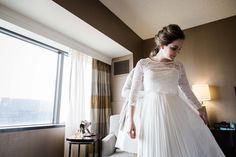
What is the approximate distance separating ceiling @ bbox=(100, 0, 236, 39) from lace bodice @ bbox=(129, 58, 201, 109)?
152cm

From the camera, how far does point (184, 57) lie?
3.01 m

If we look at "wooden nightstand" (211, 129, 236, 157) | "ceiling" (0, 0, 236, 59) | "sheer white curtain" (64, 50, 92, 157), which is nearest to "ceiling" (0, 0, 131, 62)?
"ceiling" (0, 0, 236, 59)

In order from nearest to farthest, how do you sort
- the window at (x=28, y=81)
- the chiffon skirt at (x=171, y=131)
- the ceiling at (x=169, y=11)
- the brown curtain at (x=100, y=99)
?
the chiffon skirt at (x=171, y=131), the window at (x=28, y=81), the ceiling at (x=169, y=11), the brown curtain at (x=100, y=99)

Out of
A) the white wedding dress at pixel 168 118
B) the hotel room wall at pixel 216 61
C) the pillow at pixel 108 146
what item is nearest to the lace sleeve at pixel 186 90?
the white wedding dress at pixel 168 118

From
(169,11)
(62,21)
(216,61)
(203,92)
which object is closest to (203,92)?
(203,92)

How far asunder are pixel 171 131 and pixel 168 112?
0.41 feet

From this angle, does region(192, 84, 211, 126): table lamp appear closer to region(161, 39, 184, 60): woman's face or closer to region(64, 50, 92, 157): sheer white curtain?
region(161, 39, 184, 60): woman's face

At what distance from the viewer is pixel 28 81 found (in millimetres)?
2271

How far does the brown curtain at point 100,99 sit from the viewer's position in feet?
9.20

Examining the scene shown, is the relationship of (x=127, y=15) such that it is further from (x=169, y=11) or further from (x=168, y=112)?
(x=168, y=112)

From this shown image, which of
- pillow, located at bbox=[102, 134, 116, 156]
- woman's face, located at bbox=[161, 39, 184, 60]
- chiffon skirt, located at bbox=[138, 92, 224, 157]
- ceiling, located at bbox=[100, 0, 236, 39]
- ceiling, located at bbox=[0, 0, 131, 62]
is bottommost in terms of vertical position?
pillow, located at bbox=[102, 134, 116, 156]

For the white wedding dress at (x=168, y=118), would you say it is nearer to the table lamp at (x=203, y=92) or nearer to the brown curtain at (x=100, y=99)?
the table lamp at (x=203, y=92)

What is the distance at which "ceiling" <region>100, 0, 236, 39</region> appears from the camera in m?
2.39

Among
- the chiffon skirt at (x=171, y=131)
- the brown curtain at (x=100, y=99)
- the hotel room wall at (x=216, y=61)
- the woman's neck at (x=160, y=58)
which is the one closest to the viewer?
the chiffon skirt at (x=171, y=131)
